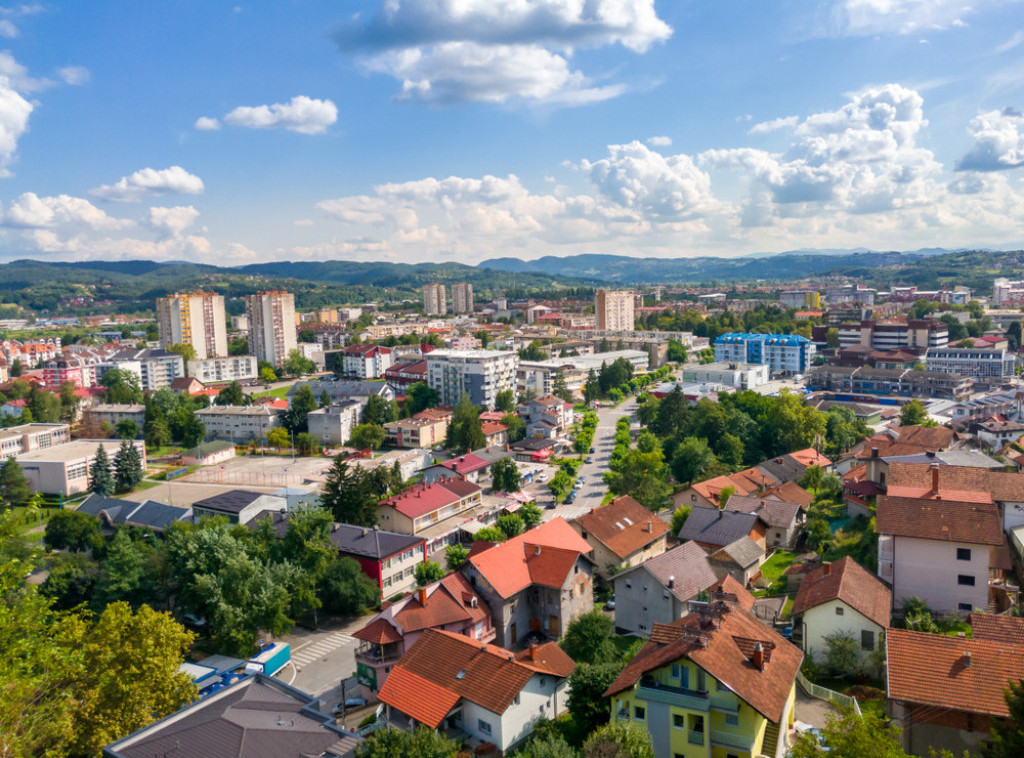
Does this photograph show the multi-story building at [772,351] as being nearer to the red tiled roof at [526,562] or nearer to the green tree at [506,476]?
the green tree at [506,476]

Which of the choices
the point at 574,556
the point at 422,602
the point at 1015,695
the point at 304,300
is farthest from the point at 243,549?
the point at 304,300

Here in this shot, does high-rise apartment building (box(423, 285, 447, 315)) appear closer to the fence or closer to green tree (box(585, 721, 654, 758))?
the fence

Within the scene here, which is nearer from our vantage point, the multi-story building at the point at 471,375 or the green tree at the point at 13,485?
the green tree at the point at 13,485

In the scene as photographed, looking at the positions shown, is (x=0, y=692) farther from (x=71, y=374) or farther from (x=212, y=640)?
(x=71, y=374)

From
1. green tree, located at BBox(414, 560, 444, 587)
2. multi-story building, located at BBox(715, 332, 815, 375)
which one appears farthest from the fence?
multi-story building, located at BBox(715, 332, 815, 375)

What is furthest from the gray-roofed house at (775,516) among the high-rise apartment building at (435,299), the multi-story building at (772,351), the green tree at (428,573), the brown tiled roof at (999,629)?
the high-rise apartment building at (435,299)

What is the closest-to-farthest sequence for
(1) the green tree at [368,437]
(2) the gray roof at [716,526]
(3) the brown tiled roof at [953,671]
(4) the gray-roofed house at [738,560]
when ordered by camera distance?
(3) the brown tiled roof at [953,671]
(4) the gray-roofed house at [738,560]
(2) the gray roof at [716,526]
(1) the green tree at [368,437]
